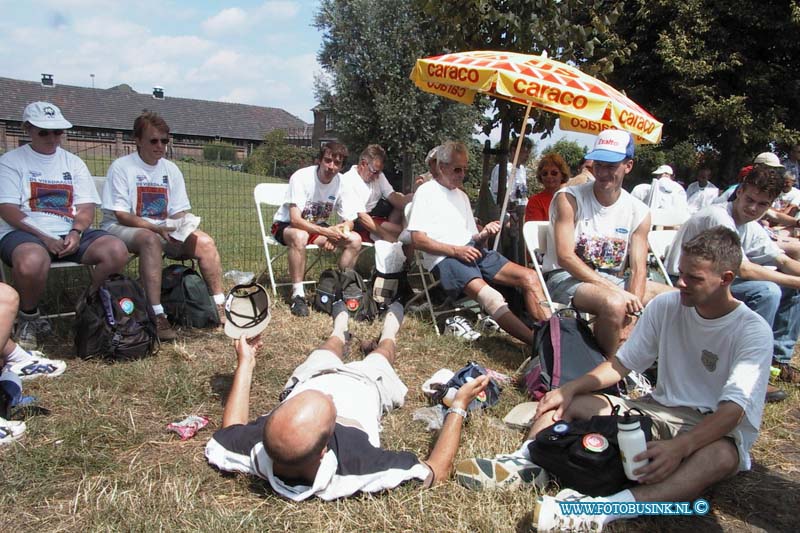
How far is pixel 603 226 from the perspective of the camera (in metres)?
4.07

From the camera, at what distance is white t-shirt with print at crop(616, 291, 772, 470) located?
2.34 m

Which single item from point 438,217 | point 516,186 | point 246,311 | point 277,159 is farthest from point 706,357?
point 277,159

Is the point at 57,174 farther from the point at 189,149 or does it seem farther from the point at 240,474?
the point at 189,149

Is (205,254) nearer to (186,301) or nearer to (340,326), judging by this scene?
(186,301)

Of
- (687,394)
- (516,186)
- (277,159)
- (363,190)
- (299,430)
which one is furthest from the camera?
(277,159)

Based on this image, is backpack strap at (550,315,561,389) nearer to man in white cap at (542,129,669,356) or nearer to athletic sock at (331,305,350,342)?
man in white cap at (542,129,669,356)

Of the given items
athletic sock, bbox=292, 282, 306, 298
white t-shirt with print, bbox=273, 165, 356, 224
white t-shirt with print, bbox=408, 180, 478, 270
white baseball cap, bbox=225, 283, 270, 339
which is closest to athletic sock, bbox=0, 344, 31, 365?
white baseball cap, bbox=225, 283, 270, 339

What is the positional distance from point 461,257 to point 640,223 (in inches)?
54.1

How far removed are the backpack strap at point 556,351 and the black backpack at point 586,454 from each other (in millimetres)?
808

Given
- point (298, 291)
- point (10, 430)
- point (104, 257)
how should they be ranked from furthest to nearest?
point (298, 291) < point (104, 257) < point (10, 430)

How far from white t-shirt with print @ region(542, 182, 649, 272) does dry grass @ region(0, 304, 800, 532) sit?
125 cm

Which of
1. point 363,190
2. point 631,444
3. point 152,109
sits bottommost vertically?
point 631,444

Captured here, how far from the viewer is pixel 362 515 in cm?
233

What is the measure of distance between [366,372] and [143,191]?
2.61 m
